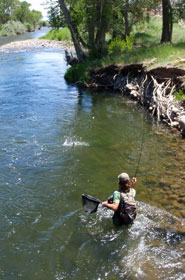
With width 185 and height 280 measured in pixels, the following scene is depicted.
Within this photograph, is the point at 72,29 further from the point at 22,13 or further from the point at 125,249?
the point at 22,13

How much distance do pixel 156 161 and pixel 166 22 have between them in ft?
53.0

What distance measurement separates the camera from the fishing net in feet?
22.6

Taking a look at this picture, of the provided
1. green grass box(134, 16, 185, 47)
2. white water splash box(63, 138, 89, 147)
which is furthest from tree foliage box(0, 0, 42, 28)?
white water splash box(63, 138, 89, 147)

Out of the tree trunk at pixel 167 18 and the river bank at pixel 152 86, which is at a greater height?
the tree trunk at pixel 167 18

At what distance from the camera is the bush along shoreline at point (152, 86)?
47.7 feet

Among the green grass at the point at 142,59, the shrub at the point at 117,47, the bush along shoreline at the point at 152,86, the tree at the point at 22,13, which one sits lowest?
the bush along shoreline at the point at 152,86

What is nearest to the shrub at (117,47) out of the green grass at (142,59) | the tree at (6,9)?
the green grass at (142,59)

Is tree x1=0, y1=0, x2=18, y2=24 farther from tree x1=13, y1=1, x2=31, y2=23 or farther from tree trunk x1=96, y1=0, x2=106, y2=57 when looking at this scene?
tree trunk x1=96, y1=0, x2=106, y2=57

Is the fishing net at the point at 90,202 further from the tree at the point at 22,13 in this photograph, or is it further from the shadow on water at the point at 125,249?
the tree at the point at 22,13

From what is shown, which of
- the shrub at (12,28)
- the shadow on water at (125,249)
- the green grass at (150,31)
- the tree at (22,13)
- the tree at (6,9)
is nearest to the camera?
the shadow on water at (125,249)

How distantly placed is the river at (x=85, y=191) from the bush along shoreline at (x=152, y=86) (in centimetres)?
70

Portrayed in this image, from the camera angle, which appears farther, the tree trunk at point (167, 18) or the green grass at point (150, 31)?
the green grass at point (150, 31)

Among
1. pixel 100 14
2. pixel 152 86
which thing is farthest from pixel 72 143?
pixel 100 14

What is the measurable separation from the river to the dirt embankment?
0.68 m
